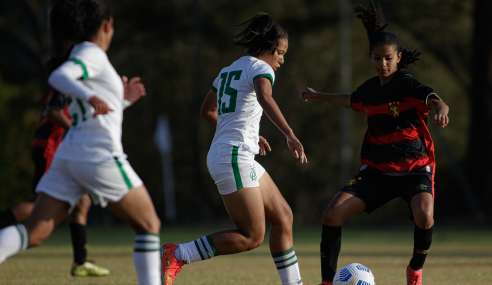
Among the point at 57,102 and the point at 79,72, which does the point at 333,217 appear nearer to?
the point at 79,72

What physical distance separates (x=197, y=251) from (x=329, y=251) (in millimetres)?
1064

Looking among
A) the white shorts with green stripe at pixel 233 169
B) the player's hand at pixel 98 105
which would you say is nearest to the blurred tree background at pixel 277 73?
the white shorts with green stripe at pixel 233 169

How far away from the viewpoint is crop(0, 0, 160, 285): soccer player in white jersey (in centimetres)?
348

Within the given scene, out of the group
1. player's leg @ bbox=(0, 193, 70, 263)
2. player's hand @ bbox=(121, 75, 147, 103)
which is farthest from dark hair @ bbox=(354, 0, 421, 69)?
player's leg @ bbox=(0, 193, 70, 263)

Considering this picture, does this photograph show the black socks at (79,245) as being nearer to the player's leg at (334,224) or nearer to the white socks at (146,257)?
the player's leg at (334,224)

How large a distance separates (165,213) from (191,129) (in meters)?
3.43

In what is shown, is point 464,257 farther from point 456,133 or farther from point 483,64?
point 456,133

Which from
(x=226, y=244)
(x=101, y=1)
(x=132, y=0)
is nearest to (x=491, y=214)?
(x=132, y=0)

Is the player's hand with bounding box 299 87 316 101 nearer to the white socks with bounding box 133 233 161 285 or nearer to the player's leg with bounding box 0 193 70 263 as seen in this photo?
the white socks with bounding box 133 233 161 285

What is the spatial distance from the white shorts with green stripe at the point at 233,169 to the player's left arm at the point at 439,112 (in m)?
1.36

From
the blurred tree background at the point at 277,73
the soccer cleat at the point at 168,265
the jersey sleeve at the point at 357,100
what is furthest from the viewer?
the blurred tree background at the point at 277,73

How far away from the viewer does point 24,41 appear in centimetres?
2194

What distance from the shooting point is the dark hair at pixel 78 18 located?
11.8ft

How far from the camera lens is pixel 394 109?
4887 mm
